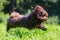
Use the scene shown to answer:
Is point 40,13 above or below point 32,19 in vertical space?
above

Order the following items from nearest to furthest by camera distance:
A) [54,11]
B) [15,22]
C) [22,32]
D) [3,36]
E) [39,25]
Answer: [3,36], [22,32], [39,25], [15,22], [54,11]

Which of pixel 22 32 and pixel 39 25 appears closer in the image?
pixel 22 32

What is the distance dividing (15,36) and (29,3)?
1843cm

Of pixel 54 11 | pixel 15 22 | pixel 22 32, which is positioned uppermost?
pixel 22 32

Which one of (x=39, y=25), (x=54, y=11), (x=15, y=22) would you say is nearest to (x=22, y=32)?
→ (x=39, y=25)

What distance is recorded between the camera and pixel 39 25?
7.09 meters

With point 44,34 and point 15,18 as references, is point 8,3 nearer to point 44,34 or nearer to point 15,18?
point 15,18

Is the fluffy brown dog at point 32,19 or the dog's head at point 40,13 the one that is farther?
the fluffy brown dog at point 32,19

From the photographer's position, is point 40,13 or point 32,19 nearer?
point 40,13

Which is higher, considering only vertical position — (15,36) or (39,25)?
(15,36)

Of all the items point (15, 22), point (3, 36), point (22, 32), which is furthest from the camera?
point (15, 22)

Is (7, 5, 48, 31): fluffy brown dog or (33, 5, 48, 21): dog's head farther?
(7, 5, 48, 31): fluffy brown dog

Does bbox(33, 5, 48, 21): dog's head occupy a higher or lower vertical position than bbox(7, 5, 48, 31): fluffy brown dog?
higher

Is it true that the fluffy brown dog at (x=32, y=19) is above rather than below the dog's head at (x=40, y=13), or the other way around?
below
